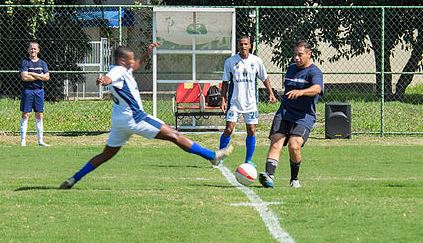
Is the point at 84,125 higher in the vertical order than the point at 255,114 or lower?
lower

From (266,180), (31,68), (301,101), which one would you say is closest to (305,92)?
(301,101)

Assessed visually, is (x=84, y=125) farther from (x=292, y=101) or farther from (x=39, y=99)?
(x=292, y=101)

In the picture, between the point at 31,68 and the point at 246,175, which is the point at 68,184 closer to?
the point at 246,175

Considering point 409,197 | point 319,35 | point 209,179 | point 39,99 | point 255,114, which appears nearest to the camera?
point 409,197

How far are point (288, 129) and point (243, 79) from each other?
3.00m

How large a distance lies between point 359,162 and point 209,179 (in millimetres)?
3690

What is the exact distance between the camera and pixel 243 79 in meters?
14.7

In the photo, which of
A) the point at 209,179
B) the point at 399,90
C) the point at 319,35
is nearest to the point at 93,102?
the point at 319,35

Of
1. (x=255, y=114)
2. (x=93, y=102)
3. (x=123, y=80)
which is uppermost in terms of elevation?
(x=123, y=80)

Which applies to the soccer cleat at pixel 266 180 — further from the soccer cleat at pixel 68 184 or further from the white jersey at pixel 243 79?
the white jersey at pixel 243 79

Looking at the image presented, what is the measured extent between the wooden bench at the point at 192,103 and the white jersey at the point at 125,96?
903 centimetres

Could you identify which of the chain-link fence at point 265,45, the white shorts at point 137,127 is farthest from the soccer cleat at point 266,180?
the chain-link fence at point 265,45

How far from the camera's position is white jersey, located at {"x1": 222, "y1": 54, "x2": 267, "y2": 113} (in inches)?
577

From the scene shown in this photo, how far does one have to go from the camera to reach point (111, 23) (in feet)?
108
